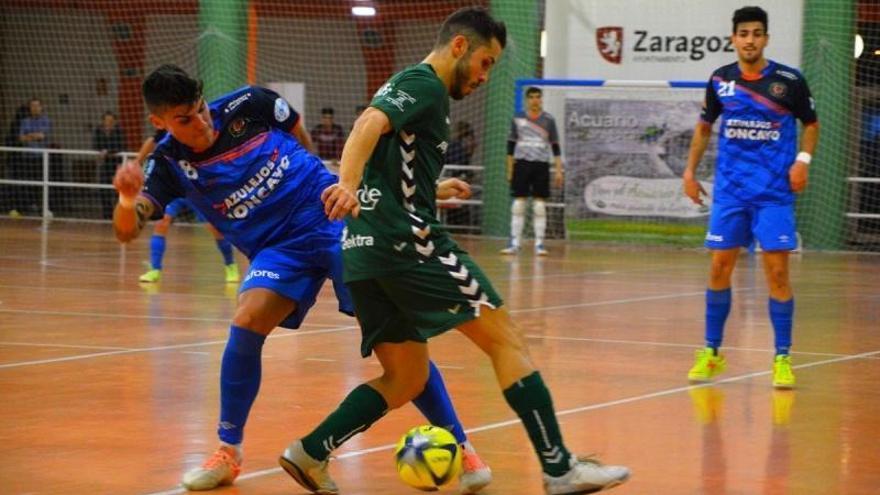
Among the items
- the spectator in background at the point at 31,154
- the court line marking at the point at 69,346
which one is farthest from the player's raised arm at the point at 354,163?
the spectator in background at the point at 31,154

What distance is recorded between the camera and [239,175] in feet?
21.2

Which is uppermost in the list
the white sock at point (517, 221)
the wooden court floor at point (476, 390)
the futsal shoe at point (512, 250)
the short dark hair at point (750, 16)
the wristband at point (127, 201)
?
the short dark hair at point (750, 16)

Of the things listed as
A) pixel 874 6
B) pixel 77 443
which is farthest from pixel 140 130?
pixel 77 443

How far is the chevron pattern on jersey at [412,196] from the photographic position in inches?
224

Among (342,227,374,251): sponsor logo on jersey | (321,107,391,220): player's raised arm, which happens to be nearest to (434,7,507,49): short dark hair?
(321,107,391,220): player's raised arm

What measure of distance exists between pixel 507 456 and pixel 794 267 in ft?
44.8

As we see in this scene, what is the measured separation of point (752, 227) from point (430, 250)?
171 inches

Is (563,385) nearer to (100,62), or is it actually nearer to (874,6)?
(874,6)

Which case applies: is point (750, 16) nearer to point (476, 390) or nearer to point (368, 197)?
point (476, 390)

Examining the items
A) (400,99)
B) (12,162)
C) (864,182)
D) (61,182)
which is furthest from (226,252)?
(12,162)

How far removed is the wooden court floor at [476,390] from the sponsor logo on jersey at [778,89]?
173 centimetres

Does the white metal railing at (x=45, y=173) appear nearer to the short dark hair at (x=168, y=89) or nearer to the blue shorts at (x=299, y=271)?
the blue shorts at (x=299, y=271)

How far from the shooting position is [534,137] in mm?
21750

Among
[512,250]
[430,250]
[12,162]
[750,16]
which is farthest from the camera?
[12,162]
